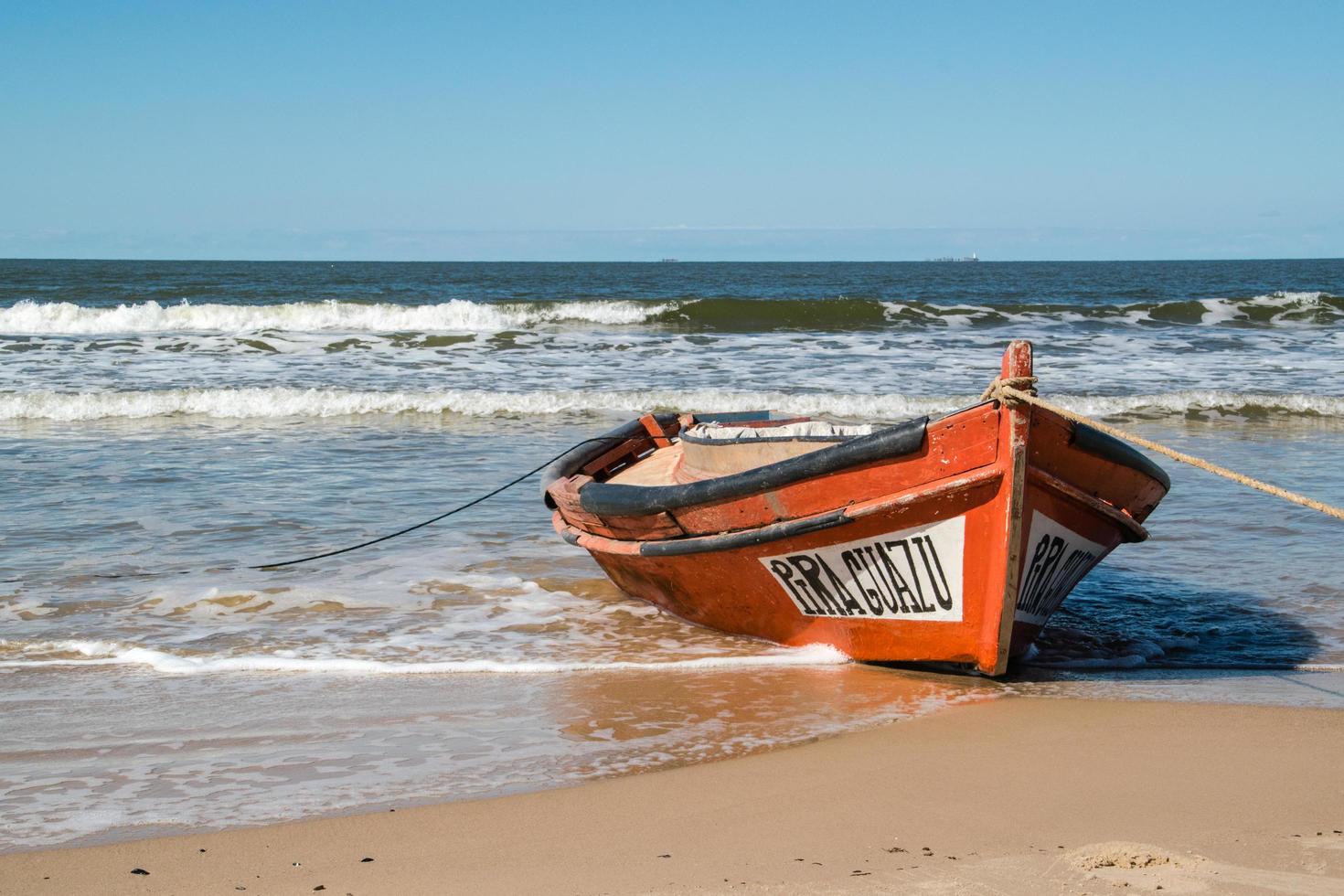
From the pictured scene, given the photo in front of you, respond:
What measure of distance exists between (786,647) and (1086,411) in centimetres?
1114

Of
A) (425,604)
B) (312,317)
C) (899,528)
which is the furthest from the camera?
(312,317)

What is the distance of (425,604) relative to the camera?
6496 millimetres

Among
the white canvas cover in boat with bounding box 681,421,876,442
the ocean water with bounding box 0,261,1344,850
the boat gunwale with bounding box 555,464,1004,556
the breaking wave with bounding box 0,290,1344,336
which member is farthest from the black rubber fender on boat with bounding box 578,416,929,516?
the breaking wave with bounding box 0,290,1344,336

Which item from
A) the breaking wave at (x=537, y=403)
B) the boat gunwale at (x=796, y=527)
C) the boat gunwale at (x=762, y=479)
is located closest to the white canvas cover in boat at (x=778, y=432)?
the boat gunwale at (x=762, y=479)

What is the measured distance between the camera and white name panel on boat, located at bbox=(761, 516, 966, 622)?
187 inches

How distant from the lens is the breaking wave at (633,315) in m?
28.7

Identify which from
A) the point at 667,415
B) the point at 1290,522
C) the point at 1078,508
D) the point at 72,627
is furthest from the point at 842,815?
the point at 1290,522

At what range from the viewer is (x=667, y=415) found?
26.4ft

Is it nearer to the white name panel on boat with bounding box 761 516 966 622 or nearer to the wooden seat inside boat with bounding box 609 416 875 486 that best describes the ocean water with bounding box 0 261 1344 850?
the white name panel on boat with bounding box 761 516 966 622

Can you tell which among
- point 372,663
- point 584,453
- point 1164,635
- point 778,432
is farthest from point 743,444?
point 1164,635

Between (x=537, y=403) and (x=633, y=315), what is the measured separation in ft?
53.0

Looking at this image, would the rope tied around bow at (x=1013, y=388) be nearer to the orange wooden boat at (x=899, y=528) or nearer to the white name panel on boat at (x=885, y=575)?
the orange wooden boat at (x=899, y=528)

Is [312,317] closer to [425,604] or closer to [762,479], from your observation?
[425,604]

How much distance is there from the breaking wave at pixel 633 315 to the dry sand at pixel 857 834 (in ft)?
80.8
